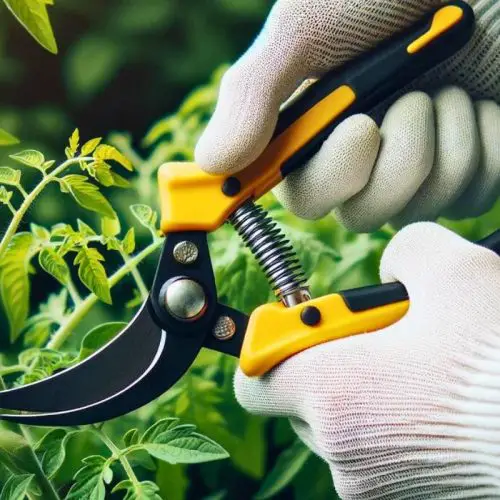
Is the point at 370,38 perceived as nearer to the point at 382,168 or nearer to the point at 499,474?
the point at 382,168

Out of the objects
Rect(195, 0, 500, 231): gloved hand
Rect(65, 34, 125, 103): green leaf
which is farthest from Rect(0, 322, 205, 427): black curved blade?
Rect(65, 34, 125, 103): green leaf

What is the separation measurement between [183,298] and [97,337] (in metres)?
→ 0.11

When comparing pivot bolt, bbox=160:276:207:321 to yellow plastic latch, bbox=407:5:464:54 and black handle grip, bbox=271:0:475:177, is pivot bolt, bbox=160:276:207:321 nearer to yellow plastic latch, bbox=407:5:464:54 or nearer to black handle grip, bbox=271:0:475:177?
black handle grip, bbox=271:0:475:177

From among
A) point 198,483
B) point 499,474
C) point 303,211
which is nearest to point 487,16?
point 303,211

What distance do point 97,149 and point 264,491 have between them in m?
0.30

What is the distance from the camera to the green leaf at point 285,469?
Answer: 68cm

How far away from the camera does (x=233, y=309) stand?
20.3 inches

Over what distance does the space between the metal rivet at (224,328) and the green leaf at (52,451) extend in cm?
13

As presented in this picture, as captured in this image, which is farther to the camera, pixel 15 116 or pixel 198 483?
pixel 15 116

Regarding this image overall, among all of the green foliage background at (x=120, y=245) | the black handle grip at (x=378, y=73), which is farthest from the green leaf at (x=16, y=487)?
the black handle grip at (x=378, y=73)

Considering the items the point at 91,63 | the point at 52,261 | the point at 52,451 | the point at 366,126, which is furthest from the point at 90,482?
the point at 91,63

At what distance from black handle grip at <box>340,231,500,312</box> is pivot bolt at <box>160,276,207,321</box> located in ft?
0.27

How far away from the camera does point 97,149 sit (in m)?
0.58

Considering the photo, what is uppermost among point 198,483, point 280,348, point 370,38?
point 370,38
